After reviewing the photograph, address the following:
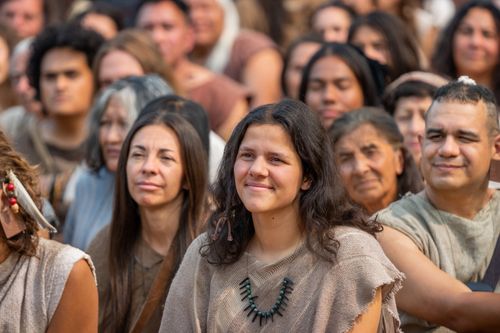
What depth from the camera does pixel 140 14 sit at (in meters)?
8.38

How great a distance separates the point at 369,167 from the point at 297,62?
2.14 meters

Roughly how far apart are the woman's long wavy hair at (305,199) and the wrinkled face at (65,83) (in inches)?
115

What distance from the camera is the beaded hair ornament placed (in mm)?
4438

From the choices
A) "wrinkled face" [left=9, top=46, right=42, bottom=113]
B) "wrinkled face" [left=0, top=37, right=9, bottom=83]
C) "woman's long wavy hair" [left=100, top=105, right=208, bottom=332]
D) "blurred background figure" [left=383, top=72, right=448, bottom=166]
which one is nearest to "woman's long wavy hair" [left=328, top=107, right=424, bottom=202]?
"blurred background figure" [left=383, top=72, right=448, bottom=166]

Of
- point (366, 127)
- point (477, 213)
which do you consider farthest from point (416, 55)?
point (477, 213)

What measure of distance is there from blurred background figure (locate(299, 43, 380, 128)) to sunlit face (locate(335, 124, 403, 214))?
0.94m

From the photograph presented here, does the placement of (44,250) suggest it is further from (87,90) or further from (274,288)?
(87,90)

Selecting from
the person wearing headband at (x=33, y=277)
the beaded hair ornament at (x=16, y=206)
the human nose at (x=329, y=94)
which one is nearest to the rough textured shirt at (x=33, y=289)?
the person wearing headband at (x=33, y=277)

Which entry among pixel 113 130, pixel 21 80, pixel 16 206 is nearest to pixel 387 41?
pixel 113 130

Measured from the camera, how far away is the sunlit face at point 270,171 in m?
4.44

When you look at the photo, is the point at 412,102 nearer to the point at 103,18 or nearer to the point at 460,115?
the point at 460,115

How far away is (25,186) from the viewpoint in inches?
179

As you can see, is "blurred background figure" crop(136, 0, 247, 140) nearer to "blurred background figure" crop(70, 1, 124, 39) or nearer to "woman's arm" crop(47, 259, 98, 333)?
"blurred background figure" crop(70, 1, 124, 39)

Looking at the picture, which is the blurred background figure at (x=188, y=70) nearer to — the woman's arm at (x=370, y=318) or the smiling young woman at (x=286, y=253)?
the smiling young woman at (x=286, y=253)
